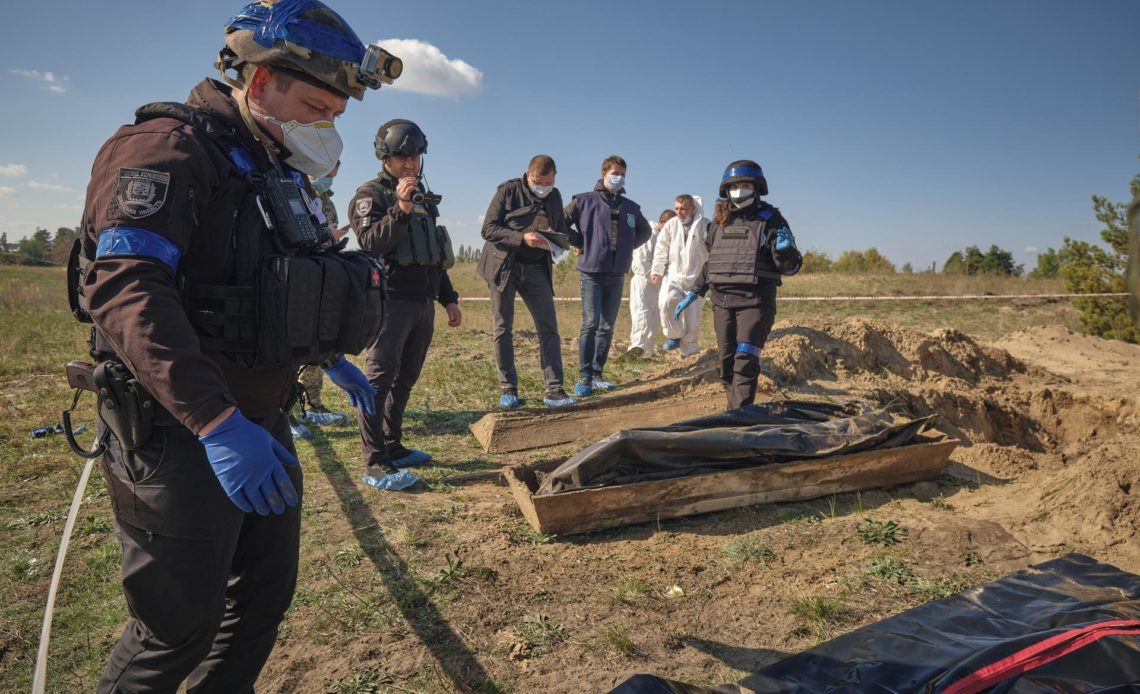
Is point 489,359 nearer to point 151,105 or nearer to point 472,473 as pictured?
point 472,473

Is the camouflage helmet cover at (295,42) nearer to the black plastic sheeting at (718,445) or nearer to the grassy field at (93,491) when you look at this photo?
the grassy field at (93,491)

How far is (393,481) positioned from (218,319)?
9.76ft

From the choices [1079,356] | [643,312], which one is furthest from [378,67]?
[1079,356]

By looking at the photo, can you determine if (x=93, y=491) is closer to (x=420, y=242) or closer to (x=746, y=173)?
(x=420, y=242)

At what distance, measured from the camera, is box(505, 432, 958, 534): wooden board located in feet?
12.3

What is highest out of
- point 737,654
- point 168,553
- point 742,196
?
point 742,196

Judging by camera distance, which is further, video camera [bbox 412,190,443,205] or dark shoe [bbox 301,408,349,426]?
dark shoe [bbox 301,408,349,426]

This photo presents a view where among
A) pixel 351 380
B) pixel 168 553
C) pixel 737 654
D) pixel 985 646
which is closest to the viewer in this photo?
pixel 168 553

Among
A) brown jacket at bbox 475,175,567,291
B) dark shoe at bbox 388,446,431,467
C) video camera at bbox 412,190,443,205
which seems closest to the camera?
video camera at bbox 412,190,443,205

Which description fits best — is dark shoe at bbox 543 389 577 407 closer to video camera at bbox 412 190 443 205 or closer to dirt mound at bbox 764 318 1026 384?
dirt mound at bbox 764 318 1026 384

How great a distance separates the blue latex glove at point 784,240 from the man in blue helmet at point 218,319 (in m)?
4.05

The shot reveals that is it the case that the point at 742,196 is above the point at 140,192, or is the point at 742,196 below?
above

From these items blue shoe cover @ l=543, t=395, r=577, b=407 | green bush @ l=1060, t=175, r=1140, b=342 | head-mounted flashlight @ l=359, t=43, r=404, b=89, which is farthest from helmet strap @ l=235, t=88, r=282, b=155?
green bush @ l=1060, t=175, r=1140, b=342

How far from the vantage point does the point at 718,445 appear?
13.5 feet
